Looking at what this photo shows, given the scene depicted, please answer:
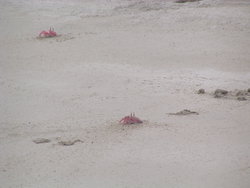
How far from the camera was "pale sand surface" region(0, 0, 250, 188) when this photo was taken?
548 cm

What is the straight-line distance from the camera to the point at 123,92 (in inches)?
294

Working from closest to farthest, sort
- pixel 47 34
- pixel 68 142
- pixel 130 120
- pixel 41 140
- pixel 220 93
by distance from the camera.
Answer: pixel 68 142, pixel 41 140, pixel 130 120, pixel 220 93, pixel 47 34

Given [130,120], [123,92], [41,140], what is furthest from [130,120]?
[123,92]

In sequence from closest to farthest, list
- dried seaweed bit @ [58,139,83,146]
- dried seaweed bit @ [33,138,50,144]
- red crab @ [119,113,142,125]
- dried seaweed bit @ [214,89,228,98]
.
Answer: dried seaweed bit @ [58,139,83,146] → dried seaweed bit @ [33,138,50,144] → red crab @ [119,113,142,125] → dried seaweed bit @ [214,89,228,98]

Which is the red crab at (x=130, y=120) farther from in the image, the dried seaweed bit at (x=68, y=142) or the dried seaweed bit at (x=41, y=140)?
the dried seaweed bit at (x=41, y=140)

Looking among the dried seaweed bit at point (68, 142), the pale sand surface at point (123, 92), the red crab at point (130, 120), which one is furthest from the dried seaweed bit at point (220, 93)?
the dried seaweed bit at point (68, 142)

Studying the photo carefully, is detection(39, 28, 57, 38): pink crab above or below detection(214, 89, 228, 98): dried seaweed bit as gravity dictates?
above

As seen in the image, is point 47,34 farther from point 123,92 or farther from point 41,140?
point 41,140

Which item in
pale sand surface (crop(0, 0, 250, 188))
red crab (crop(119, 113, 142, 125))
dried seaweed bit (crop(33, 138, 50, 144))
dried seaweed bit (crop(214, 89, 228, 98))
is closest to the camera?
pale sand surface (crop(0, 0, 250, 188))

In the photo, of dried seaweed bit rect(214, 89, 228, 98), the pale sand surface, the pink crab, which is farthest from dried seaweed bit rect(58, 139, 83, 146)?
the pink crab

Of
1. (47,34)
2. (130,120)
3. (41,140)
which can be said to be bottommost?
(41,140)

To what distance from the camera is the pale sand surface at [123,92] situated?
5.48 meters

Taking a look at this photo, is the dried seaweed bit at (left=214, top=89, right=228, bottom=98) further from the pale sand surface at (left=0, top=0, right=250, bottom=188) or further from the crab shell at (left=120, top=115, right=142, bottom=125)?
the crab shell at (left=120, top=115, right=142, bottom=125)

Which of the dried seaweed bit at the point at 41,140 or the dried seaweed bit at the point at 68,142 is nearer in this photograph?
the dried seaweed bit at the point at 68,142
